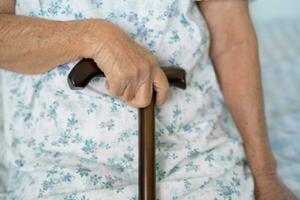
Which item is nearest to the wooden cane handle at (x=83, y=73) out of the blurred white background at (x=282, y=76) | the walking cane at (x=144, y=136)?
the walking cane at (x=144, y=136)

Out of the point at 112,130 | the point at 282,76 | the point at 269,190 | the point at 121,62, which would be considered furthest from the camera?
the point at 282,76

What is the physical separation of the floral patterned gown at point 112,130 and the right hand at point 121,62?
8cm

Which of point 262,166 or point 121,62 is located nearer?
point 121,62

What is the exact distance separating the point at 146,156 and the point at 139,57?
0.18m

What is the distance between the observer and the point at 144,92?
840 mm

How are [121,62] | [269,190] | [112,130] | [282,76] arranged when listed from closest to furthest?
[121,62]
[112,130]
[269,190]
[282,76]

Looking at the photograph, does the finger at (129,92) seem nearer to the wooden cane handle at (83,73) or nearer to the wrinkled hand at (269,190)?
the wooden cane handle at (83,73)

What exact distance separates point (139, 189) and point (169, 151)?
0.13 metres

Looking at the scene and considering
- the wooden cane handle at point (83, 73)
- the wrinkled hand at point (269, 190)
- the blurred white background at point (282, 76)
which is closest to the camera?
the wooden cane handle at point (83, 73)

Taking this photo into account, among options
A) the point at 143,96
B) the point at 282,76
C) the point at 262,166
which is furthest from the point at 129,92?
the point at 282,76

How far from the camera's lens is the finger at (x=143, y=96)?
0.84m

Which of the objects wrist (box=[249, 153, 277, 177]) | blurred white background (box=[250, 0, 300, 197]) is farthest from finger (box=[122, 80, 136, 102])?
blurred white background (box=[250, 0, 300, 197])

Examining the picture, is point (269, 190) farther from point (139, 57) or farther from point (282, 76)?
point (282, 76)

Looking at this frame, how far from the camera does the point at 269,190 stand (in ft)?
3.44
